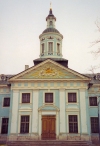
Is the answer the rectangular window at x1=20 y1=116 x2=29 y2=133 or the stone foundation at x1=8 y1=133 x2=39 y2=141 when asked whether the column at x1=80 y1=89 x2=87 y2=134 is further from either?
the rectangular window at x1=20 y1=116 x2=29 y2=133

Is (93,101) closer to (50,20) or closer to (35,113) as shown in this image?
(35,113)

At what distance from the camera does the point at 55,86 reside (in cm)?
2408

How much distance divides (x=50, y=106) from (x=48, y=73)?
4.19 meters

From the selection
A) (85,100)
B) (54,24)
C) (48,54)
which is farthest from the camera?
(54,24)

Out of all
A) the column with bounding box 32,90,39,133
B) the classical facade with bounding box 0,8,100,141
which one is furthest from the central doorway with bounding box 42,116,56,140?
the column with bounding box 32,90,39,133

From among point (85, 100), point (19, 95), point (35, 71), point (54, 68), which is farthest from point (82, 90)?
point (19, 95)

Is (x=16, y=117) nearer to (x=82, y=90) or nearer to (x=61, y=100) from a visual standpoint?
(x=61, y=100)

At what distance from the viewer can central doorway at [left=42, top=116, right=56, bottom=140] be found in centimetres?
2253

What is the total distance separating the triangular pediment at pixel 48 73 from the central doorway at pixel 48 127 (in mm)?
5102

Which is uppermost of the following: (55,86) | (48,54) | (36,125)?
(48,54)

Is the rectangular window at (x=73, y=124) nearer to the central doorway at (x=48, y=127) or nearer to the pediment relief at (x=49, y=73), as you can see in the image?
the central doorway at (x=48, y=127)

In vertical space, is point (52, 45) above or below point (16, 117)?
above

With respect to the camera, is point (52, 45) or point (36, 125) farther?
point (52, 45)

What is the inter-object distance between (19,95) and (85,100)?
27.0 ft
